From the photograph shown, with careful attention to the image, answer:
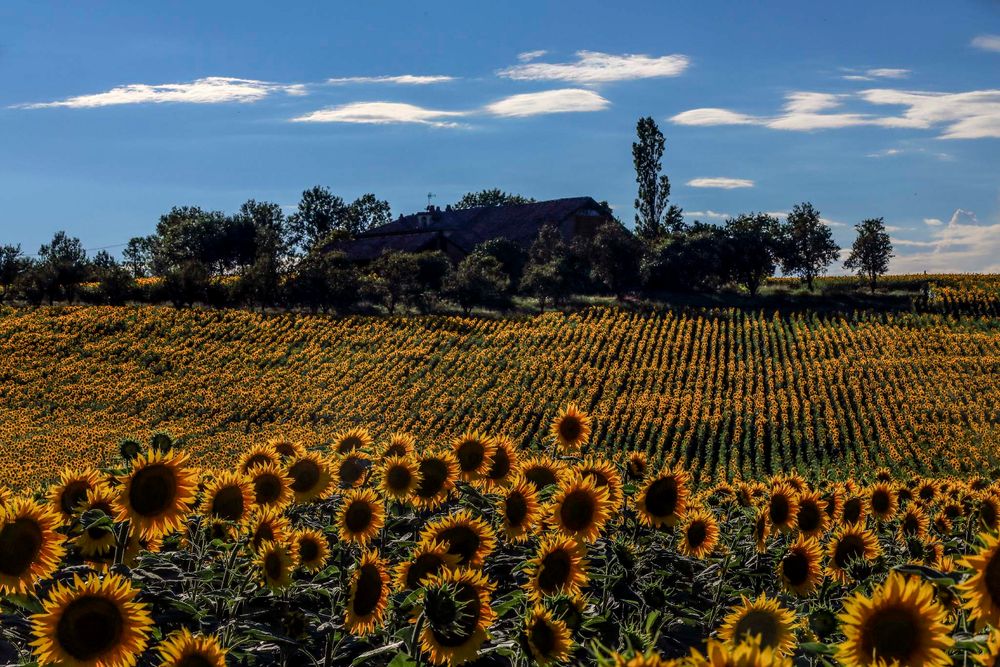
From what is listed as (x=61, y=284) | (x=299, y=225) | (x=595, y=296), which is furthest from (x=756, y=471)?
(x=299, y=225)

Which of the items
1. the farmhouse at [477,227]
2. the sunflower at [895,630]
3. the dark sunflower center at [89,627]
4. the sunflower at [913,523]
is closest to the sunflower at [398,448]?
the dark sunflower center at [89,627]

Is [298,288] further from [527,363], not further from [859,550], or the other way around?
[859,550]

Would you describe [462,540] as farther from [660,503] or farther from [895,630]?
[895,630]

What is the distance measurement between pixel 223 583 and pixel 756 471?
80.0ft

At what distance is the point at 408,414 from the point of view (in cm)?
3238

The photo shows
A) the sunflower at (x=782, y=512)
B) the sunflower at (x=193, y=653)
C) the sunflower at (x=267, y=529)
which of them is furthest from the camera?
the sunflower at (x=782, y=512)

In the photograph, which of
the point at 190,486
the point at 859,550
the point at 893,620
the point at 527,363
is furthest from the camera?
the point at 527,363

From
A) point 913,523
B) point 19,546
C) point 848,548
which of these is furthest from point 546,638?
point 913,523

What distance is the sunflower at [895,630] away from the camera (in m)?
2.81

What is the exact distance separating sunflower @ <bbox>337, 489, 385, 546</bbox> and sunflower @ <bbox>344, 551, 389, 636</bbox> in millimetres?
852

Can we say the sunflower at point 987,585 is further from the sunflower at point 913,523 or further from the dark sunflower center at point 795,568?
the sunflower at point 913,523

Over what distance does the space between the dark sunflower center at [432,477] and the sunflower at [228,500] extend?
36.5 inches

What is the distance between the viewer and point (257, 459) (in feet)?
19.5

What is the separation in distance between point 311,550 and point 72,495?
133 cm
